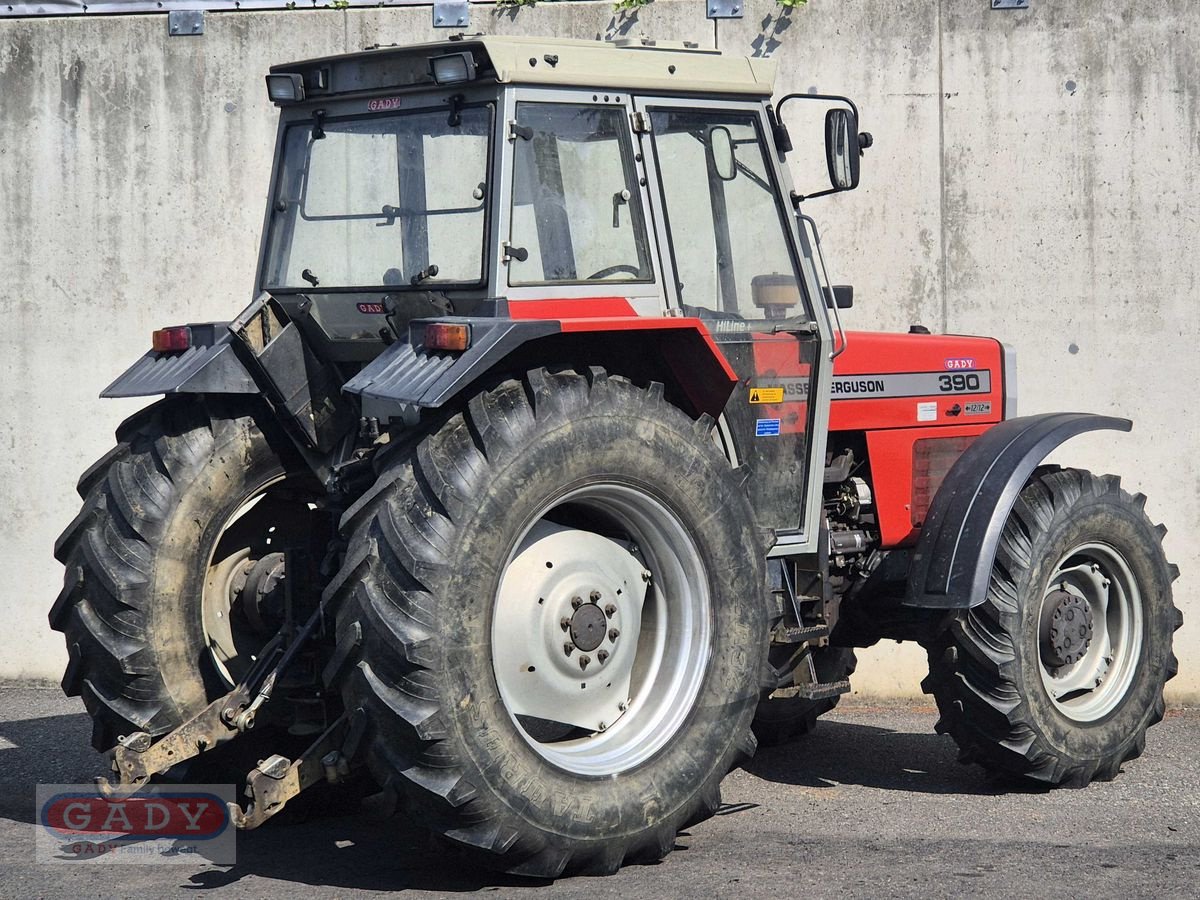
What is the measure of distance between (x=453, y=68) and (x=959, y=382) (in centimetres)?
280

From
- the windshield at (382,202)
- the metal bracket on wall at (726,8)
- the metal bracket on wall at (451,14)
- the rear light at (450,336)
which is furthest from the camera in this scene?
the metal bracket on wall at (451,14)

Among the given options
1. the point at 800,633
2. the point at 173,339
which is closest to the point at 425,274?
the point at 173,339

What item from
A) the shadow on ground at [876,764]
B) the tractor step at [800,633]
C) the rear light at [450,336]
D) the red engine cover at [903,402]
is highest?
the rear light at [450,336]

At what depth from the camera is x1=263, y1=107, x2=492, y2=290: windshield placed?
16.0ft

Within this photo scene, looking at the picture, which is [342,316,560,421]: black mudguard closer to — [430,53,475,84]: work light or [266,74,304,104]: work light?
[430,53,475,84]: work light

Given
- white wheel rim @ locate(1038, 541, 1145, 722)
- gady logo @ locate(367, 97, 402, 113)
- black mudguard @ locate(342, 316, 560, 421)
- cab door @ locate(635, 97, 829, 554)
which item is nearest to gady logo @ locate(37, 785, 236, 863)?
black mudguard @ locate(342, 316, 560, 421)

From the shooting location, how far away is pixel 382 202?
514 cm

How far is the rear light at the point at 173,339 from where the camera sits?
526 centimetres

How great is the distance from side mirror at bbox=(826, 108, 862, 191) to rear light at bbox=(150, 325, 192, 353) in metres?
2.36

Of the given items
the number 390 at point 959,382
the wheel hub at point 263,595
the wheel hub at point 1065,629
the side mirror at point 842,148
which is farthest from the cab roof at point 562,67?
the wheel hub at point 1065,629

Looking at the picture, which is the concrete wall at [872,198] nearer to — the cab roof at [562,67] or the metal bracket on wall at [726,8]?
the metal bracket on wall at [726,8]

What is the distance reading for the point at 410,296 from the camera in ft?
16.3

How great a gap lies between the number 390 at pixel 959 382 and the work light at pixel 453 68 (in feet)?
8.64

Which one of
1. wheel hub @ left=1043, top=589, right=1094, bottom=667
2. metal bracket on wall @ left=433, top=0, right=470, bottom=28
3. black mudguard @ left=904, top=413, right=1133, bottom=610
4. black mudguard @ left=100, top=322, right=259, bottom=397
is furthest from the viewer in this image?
metal bracket on wall @ left=433, top=0, right=470, bottom=28
